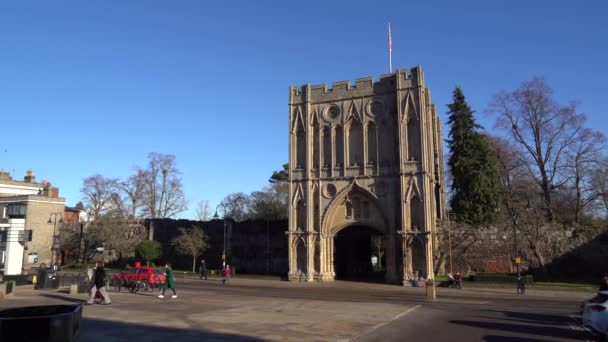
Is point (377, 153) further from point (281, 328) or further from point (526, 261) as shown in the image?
point (281, 328)

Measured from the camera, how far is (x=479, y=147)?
46438mm

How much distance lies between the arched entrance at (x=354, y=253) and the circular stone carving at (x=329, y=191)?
3454 millimetres

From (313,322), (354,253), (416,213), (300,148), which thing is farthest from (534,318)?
(354,253)

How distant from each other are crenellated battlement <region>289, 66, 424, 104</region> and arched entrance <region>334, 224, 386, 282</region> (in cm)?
1240

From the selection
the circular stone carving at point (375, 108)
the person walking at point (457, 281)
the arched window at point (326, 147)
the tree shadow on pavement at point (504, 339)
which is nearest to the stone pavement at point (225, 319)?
the tree shadow on pavement at point (504, 339)

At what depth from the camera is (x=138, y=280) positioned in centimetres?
2631

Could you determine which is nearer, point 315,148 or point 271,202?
point 315,148

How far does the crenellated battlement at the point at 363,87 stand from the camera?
39.4 metres

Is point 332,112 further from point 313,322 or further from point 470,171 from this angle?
point 313,322

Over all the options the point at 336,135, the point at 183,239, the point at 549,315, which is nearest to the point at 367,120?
the point at 336,135

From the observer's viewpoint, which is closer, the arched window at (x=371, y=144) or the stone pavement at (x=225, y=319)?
the stone pavement at (x=225, y=319)

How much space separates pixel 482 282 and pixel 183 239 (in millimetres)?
29956

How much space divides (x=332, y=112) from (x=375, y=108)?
412cm

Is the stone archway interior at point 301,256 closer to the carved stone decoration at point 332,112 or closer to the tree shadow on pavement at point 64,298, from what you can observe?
the carved stone decoration at point 332,112
